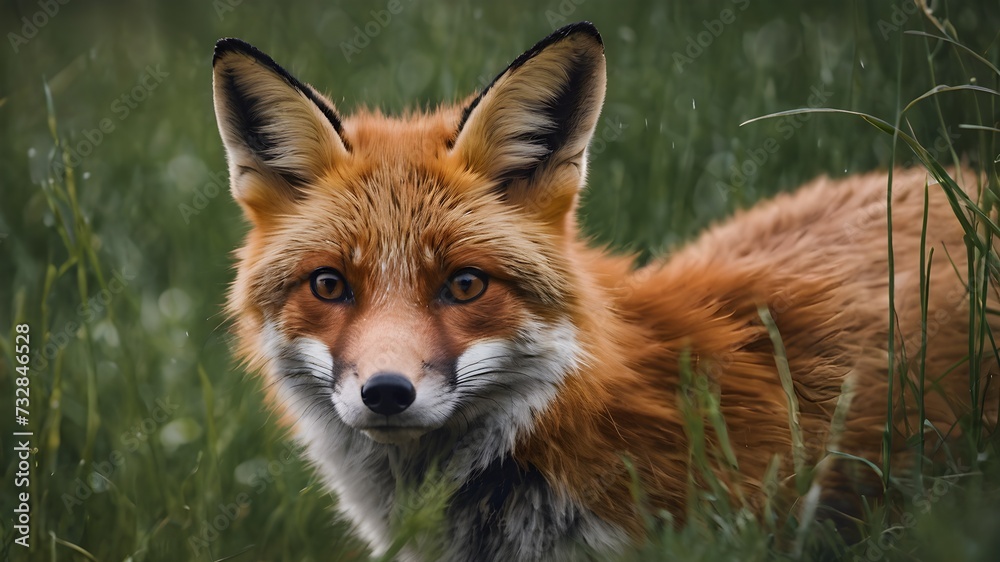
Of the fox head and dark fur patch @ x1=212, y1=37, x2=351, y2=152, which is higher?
dark fur patch @ x1=212, y1=37, x2=351, y2=152

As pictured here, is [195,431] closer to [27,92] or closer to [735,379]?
[735,379]

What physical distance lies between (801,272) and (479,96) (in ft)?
4.91

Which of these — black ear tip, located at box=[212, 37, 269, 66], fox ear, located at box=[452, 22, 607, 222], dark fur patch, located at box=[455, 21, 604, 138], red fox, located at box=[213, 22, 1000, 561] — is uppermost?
black ear tip, located at box=[212, 37, 269, 66]

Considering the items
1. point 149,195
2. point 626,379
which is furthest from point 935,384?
point 149,195

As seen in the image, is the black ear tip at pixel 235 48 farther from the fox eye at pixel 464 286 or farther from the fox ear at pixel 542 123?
the fox eye at pixel 464 286

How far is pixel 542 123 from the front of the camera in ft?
10.4

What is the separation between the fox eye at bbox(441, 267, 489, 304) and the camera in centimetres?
290

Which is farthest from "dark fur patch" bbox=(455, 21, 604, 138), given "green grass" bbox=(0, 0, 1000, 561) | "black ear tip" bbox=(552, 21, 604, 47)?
"green grass" bbox=(0, 0, 1000, 561)

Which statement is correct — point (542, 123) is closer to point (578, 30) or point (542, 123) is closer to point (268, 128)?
point (578, 30)

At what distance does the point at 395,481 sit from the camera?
3248 millimetres

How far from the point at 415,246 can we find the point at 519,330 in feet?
1.41

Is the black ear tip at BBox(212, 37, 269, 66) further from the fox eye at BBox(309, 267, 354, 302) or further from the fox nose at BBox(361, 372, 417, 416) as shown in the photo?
the fox nose at BBox(361, 372, 417, 416)

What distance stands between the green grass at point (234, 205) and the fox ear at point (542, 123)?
0.93m

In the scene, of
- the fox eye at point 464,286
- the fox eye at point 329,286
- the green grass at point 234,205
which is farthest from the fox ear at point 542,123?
the green grass at point 234,205
